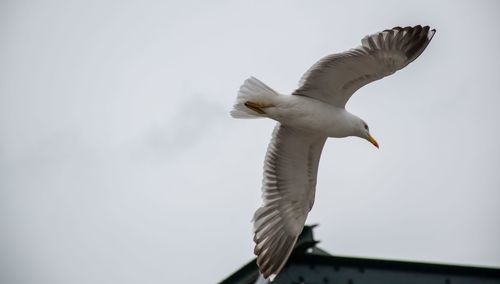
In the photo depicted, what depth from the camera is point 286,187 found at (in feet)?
25.8

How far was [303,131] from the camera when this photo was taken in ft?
24.3

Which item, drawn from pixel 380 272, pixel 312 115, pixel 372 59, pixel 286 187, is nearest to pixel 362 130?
pixel 312 115

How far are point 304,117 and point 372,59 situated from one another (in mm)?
890

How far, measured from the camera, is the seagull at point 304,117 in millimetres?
6703

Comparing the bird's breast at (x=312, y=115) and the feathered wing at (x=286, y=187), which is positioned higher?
the bird's breast at (x=312, y=115)

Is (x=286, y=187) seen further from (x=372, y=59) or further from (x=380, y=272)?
(x=380, y=272)

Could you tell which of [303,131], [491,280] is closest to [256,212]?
[303,131]

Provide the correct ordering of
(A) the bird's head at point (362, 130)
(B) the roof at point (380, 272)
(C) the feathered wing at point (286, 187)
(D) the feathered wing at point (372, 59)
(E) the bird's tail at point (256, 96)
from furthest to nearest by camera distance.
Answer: (C) the feathered wing at point (286, 187) < (A) the bird's head at point (362, 130) < (E) the bird's tail at point (256, 96) < (D) the feathered wing at point (372, 59) < (B) the roof at point (380, 272)

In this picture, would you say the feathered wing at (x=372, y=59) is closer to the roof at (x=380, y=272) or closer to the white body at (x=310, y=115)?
the white body at (x=310, y=115)

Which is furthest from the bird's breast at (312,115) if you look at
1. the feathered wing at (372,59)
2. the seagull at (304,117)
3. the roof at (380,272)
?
the roof at (380,272)

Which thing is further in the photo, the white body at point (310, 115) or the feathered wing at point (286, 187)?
the feathered wing at point (286, 187)

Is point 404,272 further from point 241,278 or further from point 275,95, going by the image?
point 275,95

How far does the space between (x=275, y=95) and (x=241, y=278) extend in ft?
7.96

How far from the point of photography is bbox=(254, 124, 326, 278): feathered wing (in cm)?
761
